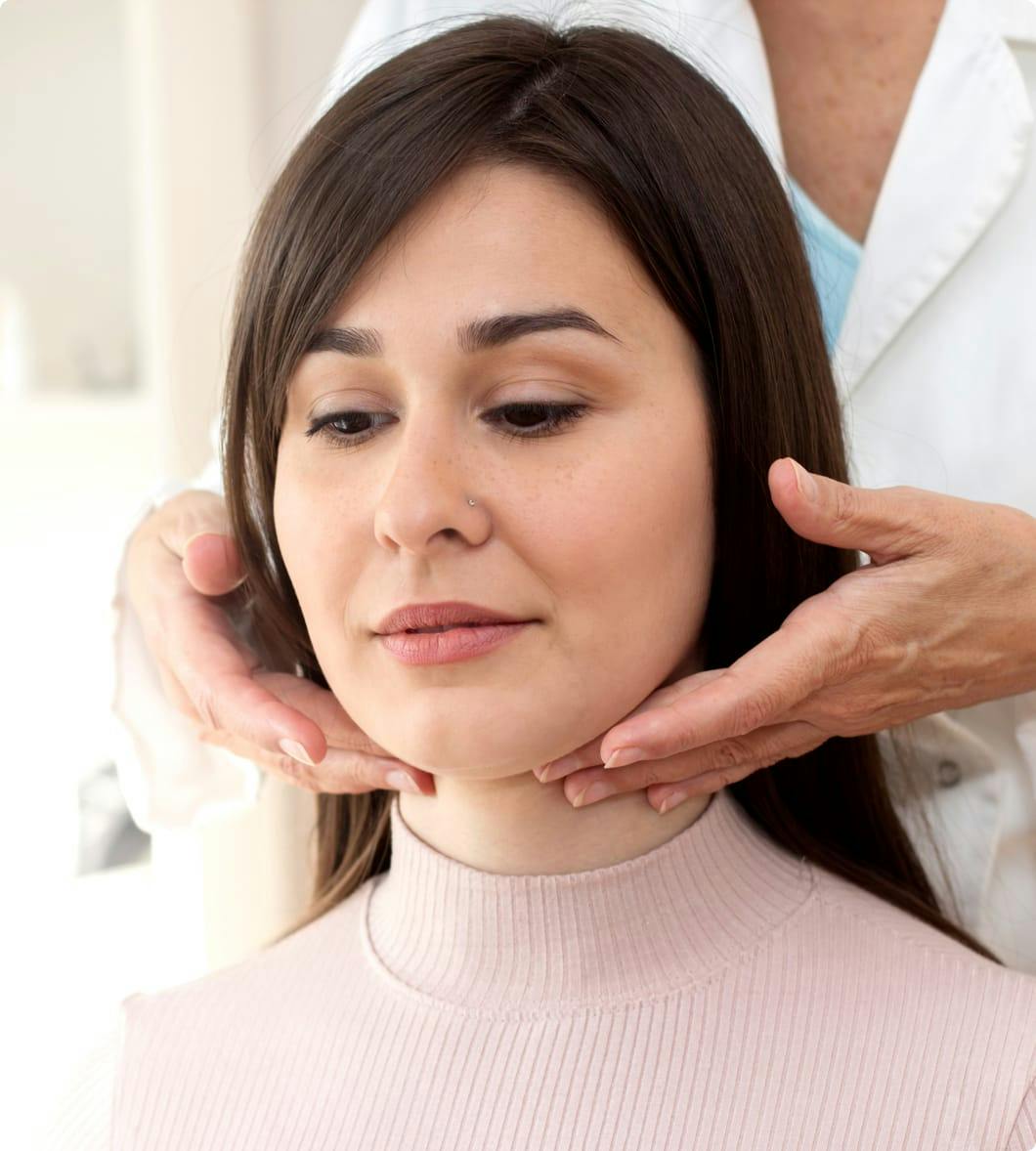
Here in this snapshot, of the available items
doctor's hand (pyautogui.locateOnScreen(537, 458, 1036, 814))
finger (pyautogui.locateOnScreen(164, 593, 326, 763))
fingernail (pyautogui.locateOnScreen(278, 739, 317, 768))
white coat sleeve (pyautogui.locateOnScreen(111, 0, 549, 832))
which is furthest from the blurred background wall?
doctor's hand (pyautogui.locateOnScreen(537, 458, 1036, 814))

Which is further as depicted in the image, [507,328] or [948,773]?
[948,773]

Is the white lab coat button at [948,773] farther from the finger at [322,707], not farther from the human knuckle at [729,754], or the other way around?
the finger at [322,707]

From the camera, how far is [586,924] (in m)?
1.08

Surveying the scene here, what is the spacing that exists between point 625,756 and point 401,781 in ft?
0.74

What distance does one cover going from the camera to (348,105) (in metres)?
1.10

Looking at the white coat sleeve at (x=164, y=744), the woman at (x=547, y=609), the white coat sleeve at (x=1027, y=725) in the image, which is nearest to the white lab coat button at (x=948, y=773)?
the white coat sleeve at (x=1027, y=725)

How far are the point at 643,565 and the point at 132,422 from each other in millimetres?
1380

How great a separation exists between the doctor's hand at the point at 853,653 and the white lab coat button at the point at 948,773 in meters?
0.27

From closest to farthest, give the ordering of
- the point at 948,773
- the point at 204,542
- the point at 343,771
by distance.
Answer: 1. the point at 343,771
2. the point at 204,542
3. the point at 948,773

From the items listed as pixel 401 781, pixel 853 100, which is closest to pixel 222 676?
pixel 401 781

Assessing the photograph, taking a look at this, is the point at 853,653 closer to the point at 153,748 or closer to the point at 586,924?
the point at 586,924

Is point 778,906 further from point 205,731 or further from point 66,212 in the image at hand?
point 66,212

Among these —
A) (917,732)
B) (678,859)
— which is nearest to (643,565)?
(678,859)

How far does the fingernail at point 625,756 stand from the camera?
38.5 inches
